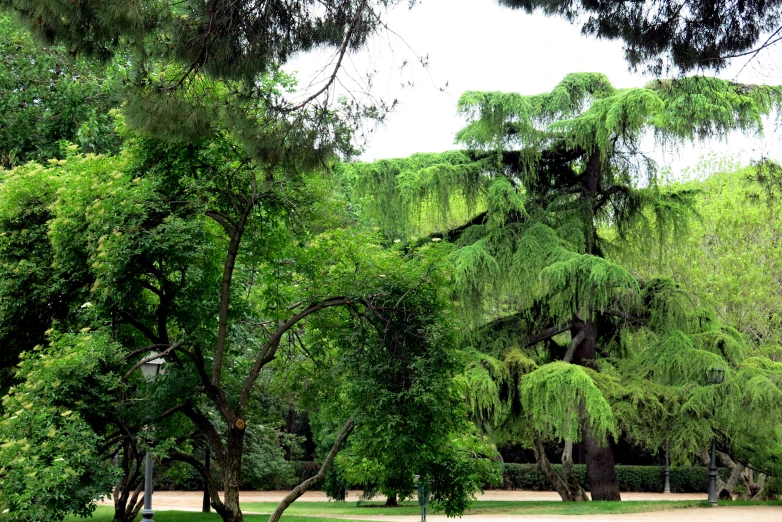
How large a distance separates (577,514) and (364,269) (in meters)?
8.85

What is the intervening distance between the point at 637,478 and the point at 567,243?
58.6 ft

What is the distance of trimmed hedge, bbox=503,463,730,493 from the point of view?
33969 millimetres

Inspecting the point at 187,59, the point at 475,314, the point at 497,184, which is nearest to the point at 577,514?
the point at 475,314

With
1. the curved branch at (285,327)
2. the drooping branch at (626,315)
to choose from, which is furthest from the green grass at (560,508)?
the curved branch at (285,327)

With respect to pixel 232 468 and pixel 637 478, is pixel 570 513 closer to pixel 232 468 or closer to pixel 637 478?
pixel 232 468

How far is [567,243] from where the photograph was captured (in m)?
19.7

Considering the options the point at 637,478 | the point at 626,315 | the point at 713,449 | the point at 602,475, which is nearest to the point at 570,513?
the point at 602,475

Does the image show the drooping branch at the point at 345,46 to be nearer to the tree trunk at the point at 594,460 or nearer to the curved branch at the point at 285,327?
the curved branch at the point at 285,327

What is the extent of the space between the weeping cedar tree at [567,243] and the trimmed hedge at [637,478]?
39.7 feet

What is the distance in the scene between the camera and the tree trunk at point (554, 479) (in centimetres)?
2194

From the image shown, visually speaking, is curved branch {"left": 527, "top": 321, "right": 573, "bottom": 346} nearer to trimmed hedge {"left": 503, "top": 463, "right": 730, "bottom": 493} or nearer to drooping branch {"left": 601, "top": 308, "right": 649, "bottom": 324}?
drooping branch {"left": 601, "top": 308, "right": 649, "bottom": 324}

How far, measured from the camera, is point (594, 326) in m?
21.4

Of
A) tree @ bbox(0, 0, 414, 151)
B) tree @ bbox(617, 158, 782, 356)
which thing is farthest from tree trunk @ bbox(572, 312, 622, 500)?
tree @ bbox(0, 0, 414, 151)

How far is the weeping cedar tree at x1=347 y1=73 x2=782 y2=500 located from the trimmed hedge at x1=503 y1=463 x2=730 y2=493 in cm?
1212
